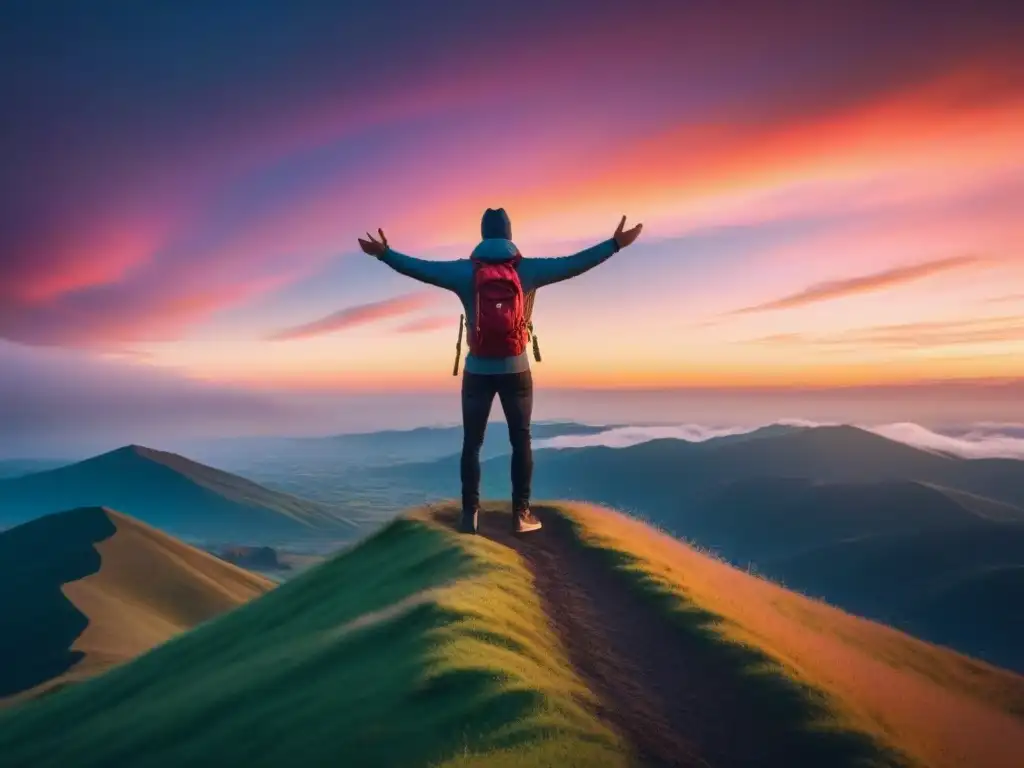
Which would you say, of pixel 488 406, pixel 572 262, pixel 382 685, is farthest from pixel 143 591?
pixel 382 685

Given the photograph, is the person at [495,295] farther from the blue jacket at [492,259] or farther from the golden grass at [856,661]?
the golden grass at [856,661]

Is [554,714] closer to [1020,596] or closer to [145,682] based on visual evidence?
[145,682]

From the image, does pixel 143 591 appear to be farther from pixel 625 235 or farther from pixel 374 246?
pixel 625 235

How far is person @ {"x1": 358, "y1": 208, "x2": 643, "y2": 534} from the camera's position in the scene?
1407 cm

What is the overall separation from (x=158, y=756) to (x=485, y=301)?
10244 mm

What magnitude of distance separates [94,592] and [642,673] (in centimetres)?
11365

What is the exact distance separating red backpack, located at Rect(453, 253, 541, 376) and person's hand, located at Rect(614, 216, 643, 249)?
2.14 meters

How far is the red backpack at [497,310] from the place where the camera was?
14.0m

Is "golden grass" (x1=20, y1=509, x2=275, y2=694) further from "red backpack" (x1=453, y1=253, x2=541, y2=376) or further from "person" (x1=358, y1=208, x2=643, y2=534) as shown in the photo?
"red backpack" (x1=453, y1=253, x2=541, y2=376)

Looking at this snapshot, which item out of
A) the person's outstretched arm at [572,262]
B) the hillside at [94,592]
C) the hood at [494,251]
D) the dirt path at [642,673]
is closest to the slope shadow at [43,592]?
the hillside at [94,592]

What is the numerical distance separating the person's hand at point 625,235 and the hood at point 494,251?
219 cm

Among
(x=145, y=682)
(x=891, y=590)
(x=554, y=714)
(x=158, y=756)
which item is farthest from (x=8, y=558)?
(x=891, y=590)

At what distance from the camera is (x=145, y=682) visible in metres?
20.1

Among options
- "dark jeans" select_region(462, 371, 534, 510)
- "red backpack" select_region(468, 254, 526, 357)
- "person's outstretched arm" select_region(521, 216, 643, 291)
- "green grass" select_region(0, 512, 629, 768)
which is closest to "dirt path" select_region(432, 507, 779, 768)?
"green grass" select_region(0, 512, 629, 768)
